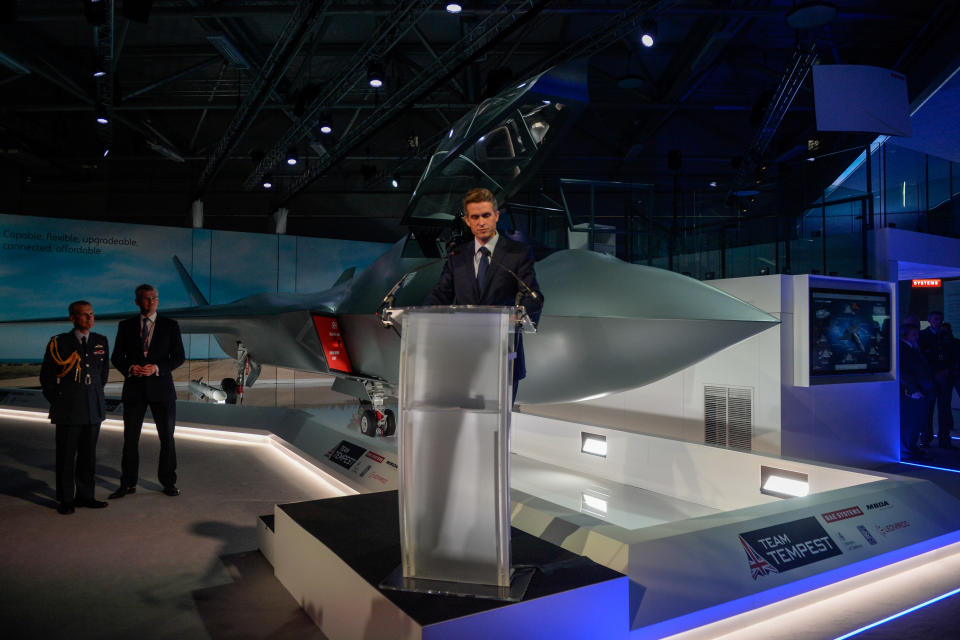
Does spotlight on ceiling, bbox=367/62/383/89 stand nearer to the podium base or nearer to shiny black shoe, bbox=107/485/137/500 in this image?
shiny black shoe, bbox=107/485/137/500

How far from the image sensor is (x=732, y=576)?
2.39m

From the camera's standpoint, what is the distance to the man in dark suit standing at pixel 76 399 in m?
3.69

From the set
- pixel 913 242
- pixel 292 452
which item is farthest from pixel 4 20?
pixel 913 242

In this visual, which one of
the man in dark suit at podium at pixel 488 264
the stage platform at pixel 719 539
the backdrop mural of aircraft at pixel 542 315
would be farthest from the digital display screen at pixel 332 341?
the man in dark suit at podium at pixel 488 264

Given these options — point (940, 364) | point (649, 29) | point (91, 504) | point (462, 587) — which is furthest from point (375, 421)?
point (940, 364)

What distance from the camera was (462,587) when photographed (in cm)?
196

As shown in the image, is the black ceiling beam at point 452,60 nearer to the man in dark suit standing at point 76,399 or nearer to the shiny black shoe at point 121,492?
the man in dark suit standing at point 76,399

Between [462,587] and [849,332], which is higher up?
[849,332]

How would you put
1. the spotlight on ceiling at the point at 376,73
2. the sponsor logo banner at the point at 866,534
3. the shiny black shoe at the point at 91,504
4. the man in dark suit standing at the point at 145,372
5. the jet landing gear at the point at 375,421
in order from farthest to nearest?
the spotlight on ceiling at the point at 376,73, the jet landing gear at the point at 375,421, the man in dark suit standing at the point at 145,372, the shiny black shoe at the point at 91,504, the sponsor logo banner at the point at 866,534

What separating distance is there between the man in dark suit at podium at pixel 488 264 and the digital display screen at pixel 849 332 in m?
4.28

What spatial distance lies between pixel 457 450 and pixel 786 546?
68.0 inches

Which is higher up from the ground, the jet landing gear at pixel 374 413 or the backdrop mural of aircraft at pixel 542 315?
the backdrop mural of aircraft at pixel 542 315

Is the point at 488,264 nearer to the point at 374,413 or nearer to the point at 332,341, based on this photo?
the point at 332,341

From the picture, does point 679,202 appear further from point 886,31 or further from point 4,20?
point 4,20
